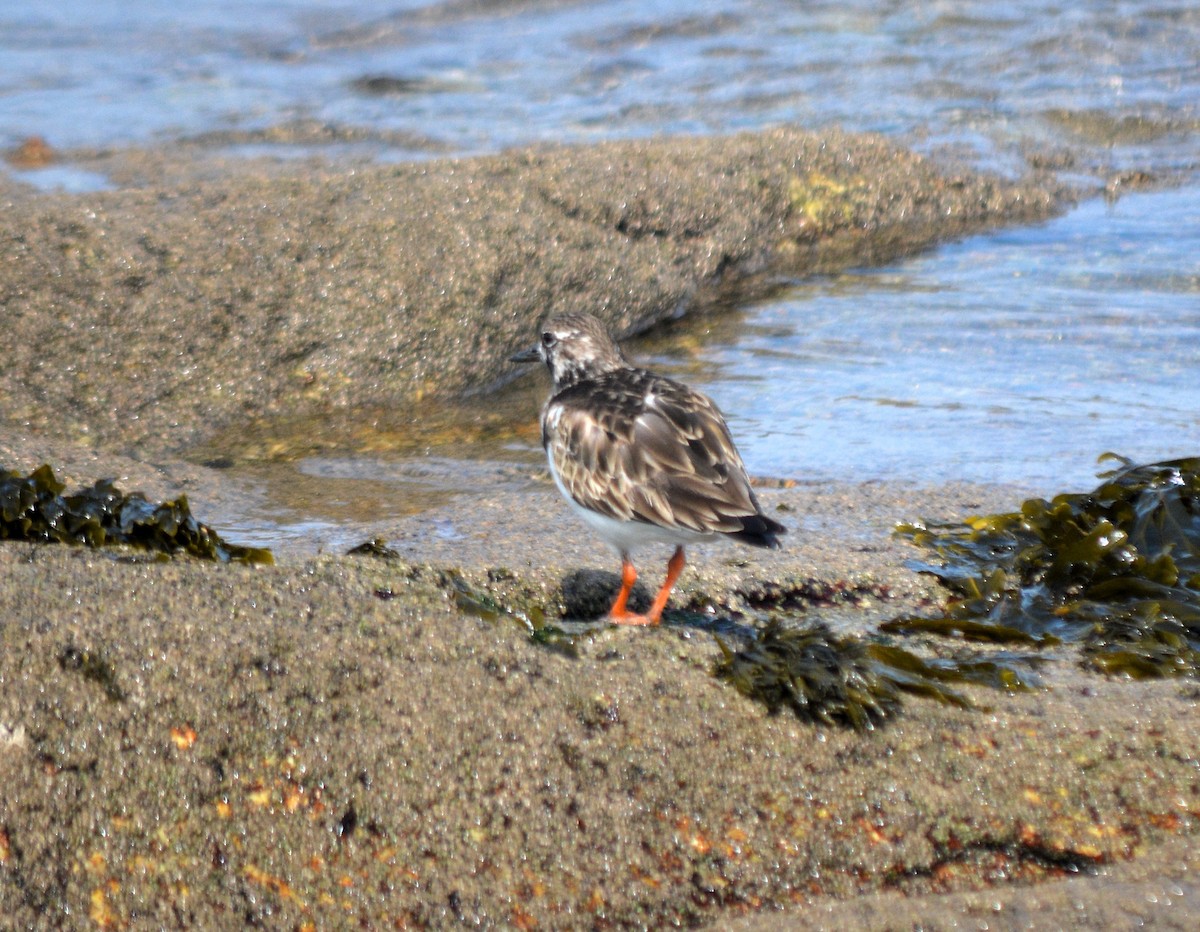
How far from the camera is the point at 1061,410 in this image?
18.9ft

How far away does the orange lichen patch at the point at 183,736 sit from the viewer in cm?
→ 245

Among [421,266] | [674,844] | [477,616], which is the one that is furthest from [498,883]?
[421,266]

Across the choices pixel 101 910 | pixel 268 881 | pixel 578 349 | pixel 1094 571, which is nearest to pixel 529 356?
pixel 578 349

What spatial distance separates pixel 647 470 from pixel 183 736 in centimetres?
148

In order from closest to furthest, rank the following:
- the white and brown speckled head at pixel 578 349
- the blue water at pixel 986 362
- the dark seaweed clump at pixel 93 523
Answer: the dark seaweed clump at pixel 93 523 < the white and brown speckled head at pixel 578 349 < the blue water at pixel 986 362

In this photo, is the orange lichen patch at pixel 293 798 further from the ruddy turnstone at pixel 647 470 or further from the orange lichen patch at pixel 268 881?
the ruddy turnstone at pixel 647 470

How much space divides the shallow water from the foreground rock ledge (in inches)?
18.5

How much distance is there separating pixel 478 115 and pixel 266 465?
699 cm

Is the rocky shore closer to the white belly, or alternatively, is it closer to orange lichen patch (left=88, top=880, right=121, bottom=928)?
orange lichen patch (left=88, top=880, right=121, bottom=928)

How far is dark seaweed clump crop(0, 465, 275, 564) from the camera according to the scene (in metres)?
3.53


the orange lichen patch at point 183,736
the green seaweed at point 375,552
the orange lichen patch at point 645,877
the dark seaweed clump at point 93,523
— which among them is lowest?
the orange lichen patch at point 645,877

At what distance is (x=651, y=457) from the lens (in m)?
3.59

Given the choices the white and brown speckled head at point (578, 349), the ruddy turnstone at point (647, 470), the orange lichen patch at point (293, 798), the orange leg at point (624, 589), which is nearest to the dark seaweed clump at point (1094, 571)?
the ruddy turnstone at point (647, 470)

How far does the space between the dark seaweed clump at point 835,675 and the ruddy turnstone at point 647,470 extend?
1.34 ft
